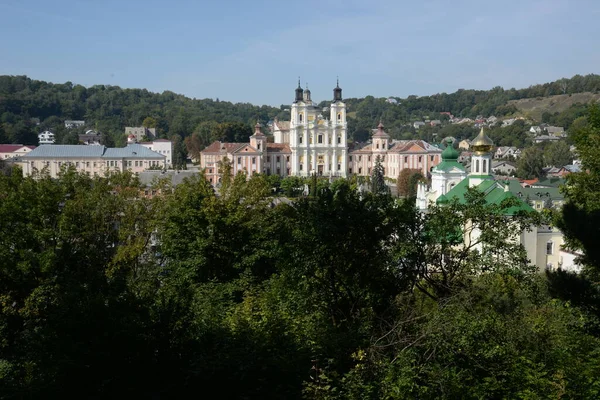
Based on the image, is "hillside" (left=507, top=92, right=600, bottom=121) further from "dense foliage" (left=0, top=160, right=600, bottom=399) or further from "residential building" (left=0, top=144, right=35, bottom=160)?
"dense foliage" (left=0, top=160, right=600, bottom=399)

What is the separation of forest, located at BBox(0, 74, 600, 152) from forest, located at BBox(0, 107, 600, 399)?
58246 millimetres

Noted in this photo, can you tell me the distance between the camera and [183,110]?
4574 inches

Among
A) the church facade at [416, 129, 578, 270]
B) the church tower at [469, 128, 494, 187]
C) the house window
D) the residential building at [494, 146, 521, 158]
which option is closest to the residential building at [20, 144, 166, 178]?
the church facade at [416, 129, 578, 270]

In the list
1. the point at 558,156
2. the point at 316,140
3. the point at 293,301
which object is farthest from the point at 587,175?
the point at 558,156

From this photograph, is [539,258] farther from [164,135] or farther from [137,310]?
[164,135]

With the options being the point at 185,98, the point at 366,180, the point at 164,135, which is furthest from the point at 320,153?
the point at 185,98

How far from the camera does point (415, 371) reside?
6605 mm

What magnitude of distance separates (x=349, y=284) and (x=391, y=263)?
644 mm

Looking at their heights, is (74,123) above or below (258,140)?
above

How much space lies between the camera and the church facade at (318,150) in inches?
2202

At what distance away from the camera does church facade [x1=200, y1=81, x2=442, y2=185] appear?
5594 cm

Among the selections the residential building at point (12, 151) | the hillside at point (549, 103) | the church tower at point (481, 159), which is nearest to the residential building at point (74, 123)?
the residential building at point (12, 151)

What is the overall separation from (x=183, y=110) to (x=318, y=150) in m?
64.7

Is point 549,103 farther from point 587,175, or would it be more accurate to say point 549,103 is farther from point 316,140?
point 587,175
